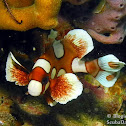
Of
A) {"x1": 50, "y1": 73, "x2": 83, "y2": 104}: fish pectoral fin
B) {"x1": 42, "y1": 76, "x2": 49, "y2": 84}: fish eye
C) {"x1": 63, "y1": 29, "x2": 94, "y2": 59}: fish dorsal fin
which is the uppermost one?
{"x1": 63, "y1": 29, "x2": 94, "y2": 59}: fish dorsal fin

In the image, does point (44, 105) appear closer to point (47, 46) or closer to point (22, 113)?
point (22, 113)

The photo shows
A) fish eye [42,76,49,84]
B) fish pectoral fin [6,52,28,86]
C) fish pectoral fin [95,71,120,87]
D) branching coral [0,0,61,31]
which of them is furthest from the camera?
fish pectoral fin [95,71,120,87]

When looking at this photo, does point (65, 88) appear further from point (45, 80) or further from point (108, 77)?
point (108, 77)

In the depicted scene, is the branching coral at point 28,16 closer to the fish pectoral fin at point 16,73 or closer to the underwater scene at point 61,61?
the underwater scene at point 61,61

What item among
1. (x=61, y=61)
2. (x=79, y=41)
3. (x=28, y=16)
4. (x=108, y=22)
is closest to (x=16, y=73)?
(x=61, y=61)

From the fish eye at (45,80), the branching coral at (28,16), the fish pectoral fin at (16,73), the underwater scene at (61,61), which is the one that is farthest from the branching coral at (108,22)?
the fish pectoral fin at (16,73)

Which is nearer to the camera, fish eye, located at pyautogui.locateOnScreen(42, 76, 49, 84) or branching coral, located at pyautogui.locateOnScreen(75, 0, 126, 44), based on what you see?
fish eye, located at pyautogui.locateOnScreen(42, 76, 49, 84)

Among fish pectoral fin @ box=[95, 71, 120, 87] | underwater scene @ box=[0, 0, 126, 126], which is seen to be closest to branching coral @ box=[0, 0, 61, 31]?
underwater scene @ box=[0, 0, 126, 126]

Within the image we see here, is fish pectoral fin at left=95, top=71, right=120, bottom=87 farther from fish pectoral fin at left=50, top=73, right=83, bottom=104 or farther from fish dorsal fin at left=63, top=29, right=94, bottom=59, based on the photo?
fish pectoral fin at left=50, top=73, right=83, bottom=104

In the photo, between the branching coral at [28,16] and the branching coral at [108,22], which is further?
the branching coral at [108,22]
